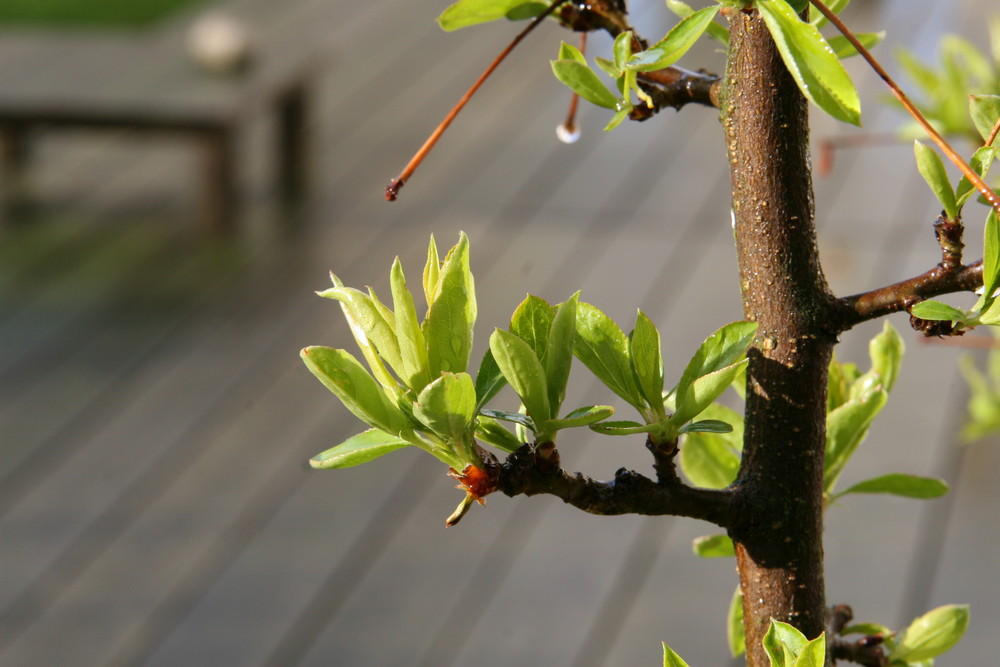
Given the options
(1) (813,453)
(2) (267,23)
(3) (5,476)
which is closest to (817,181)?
(2) (267,23)

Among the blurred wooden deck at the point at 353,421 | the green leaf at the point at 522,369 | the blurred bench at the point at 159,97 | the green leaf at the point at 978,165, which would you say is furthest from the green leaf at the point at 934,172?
the blurred bench at the point at 159,97

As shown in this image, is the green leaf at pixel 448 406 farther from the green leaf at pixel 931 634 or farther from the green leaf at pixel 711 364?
the green leaf at pixel 931 634

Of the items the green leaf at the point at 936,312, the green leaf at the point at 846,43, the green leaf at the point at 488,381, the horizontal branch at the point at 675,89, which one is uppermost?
the green leaf at the point at 846,43

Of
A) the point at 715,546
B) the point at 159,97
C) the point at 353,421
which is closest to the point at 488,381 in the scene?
the point at 715,546

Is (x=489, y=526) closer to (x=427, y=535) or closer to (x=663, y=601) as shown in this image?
(x=427, y=535)

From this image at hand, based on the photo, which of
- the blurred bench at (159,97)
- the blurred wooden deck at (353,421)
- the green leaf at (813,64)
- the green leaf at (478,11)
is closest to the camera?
the green leaf at (813,64)

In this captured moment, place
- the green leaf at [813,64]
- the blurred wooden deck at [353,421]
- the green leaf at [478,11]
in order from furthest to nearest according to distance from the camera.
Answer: the blurred wooden deck at [353,421] → the green leaf at [478,11] → the green leaf at [813,64]
